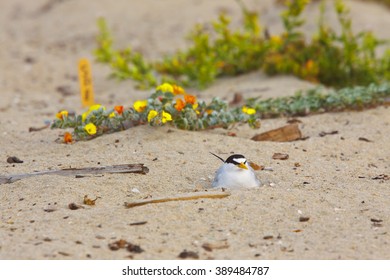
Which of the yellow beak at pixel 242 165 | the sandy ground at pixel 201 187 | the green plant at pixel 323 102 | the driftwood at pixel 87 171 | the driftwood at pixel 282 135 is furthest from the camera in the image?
the green plant at pixel 323 102

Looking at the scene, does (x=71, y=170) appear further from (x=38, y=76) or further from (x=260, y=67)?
(x=38, y=76)

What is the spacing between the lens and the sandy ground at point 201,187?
3.69 metres

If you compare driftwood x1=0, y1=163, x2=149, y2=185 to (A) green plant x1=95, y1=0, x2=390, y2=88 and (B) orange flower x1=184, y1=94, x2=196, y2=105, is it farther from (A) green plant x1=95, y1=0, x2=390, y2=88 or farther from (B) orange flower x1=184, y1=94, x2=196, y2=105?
(A) green plant x1=95, y1=0, x2=390, y2=88

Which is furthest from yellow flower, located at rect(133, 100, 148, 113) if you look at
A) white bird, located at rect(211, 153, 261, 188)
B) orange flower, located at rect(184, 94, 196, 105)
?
white bird, located at rect(211, 153, 261, 188)

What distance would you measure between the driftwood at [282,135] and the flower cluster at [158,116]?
94 millimetres

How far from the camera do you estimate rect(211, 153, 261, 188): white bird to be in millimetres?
4352

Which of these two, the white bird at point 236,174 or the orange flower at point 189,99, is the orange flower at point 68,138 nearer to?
the orange flower at point 189,99

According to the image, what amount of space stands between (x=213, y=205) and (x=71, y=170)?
94 cm

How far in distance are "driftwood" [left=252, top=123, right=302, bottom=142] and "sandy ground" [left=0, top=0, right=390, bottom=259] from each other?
0.12m

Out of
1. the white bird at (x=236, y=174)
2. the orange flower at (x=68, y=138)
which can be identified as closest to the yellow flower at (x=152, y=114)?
the orange flower at (x=68, y=138)

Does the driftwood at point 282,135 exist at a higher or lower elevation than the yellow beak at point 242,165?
lower

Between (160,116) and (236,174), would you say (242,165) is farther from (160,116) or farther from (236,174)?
(160,116)

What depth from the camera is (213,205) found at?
4.12 meters
